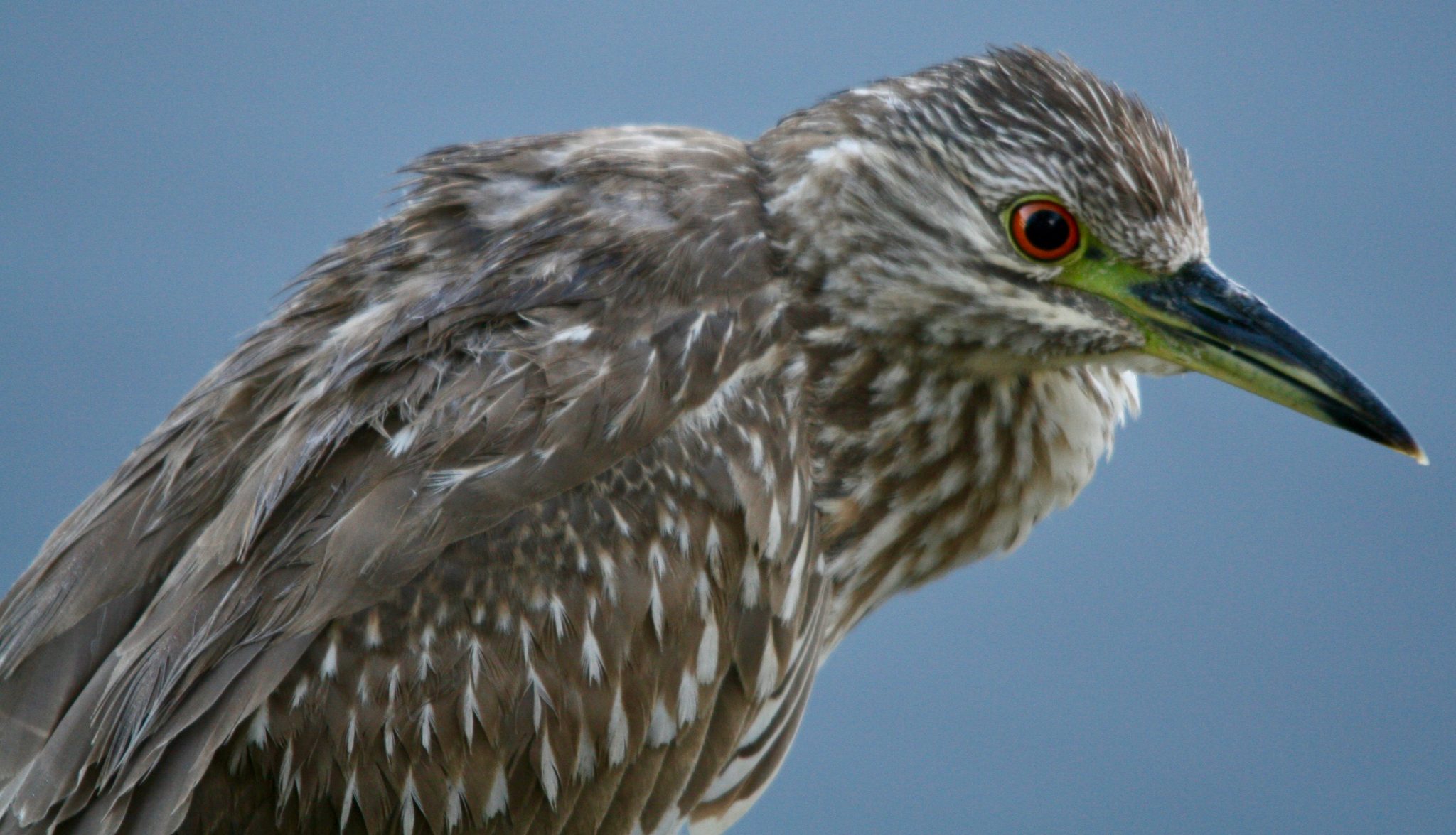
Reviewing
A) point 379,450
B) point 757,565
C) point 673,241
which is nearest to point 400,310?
point 379,450

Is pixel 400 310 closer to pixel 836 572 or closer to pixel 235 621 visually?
pixel 235 621

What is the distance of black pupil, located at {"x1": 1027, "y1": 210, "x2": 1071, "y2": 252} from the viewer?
6.91 ft

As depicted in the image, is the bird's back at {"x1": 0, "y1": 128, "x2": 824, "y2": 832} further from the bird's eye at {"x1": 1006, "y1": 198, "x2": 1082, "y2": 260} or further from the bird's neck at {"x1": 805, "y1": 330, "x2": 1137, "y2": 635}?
the bird's eye at {"x1": 1006, "y1": 198, "x2": 1082, "y2": 260}

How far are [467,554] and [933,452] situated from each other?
0.76 m

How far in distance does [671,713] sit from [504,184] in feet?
2.81

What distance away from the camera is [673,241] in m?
2.26

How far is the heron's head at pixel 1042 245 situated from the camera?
2.09 m

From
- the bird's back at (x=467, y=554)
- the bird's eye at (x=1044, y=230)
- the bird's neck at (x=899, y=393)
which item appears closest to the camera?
the bird's back at (x=467, y=554)

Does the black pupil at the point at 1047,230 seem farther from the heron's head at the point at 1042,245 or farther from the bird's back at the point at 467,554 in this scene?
the bird's back at the point at 467,554

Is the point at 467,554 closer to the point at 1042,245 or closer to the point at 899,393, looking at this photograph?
the point at 899,393

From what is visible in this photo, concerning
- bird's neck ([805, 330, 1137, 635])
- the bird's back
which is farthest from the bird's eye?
the bird's back

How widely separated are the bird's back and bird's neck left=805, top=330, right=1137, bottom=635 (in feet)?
0.28

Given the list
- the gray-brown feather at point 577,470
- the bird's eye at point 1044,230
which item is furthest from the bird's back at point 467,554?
the bird's eye at point 1044,230

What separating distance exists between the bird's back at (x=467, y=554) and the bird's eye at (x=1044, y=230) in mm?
384
